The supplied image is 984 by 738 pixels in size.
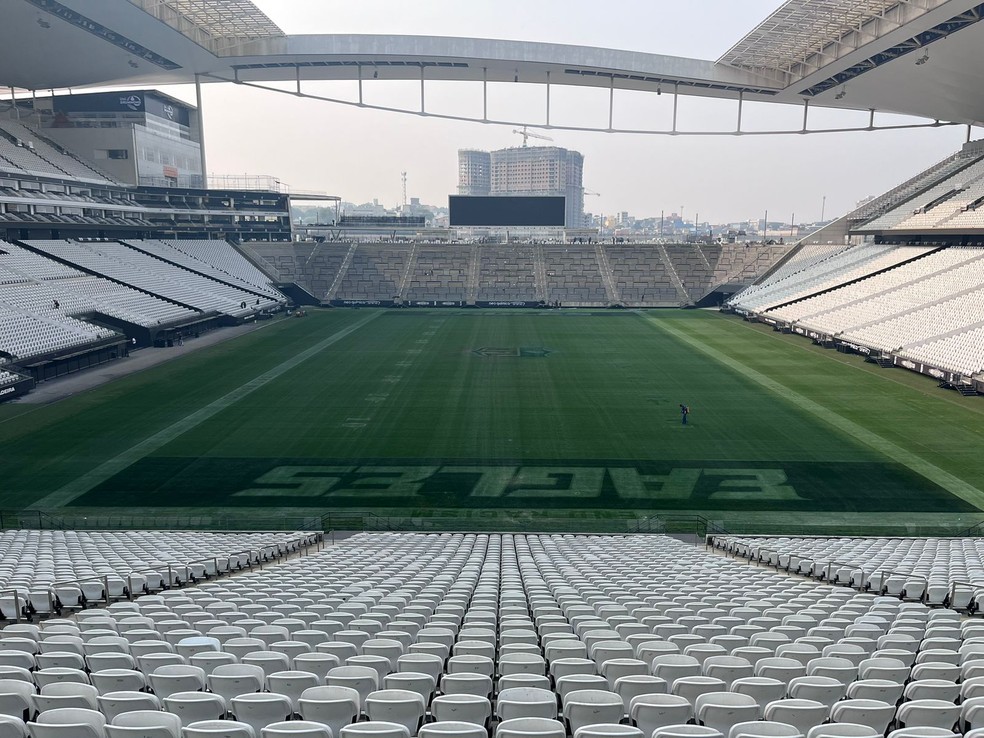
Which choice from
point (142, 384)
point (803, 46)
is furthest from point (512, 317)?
point (142, 384)

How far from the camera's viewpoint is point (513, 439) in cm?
2903

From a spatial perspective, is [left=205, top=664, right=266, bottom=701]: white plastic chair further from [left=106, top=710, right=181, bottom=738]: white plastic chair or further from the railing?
the railing

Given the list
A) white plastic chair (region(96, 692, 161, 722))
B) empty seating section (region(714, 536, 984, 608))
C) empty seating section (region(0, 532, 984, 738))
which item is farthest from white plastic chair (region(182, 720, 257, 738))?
empty seating section (region(714, 536, 984, 608))

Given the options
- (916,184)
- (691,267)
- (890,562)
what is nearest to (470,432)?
(890,562)

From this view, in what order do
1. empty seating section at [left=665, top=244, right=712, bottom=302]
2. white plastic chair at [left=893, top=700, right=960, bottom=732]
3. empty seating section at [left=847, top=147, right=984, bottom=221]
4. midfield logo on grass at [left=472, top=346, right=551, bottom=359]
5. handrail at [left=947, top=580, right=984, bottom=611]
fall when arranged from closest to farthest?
white plastic chair at [left=893, top=700, right=960, bottom=732] < handrail at [left=947, top=580, right=984, bottom=611] < midfield logo on grass at [left=472, top=346, right=551, bottom=359] < empty seating section at [left=847, top=147, right=984, bottom=221] < empty seating section at [left=665, top=244, right=712, bottom=302]

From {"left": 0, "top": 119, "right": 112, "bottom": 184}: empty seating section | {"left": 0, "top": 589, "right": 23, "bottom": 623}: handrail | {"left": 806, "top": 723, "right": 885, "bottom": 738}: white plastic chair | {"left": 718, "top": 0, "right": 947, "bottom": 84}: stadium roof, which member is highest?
{"left": 718, "top": 0, "right": 947, "bottom": 84}: stadium roof

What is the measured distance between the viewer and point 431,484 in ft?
78.8

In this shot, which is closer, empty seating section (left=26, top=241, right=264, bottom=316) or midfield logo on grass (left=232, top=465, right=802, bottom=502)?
midfield logo on grass (left=232, top=465, right=802, bottom=502)

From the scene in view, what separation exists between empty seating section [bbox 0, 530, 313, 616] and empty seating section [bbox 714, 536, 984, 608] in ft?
38.9

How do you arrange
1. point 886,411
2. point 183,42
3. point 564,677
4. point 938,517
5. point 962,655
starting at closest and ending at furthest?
point 564,677, point 962,655, point 938,517, point 886,411, point 183,42

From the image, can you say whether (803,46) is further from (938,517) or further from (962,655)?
(962,655)

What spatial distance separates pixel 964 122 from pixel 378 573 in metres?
73.2

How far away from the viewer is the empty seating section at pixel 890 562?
480 inches

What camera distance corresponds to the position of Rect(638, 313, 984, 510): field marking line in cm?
2306
